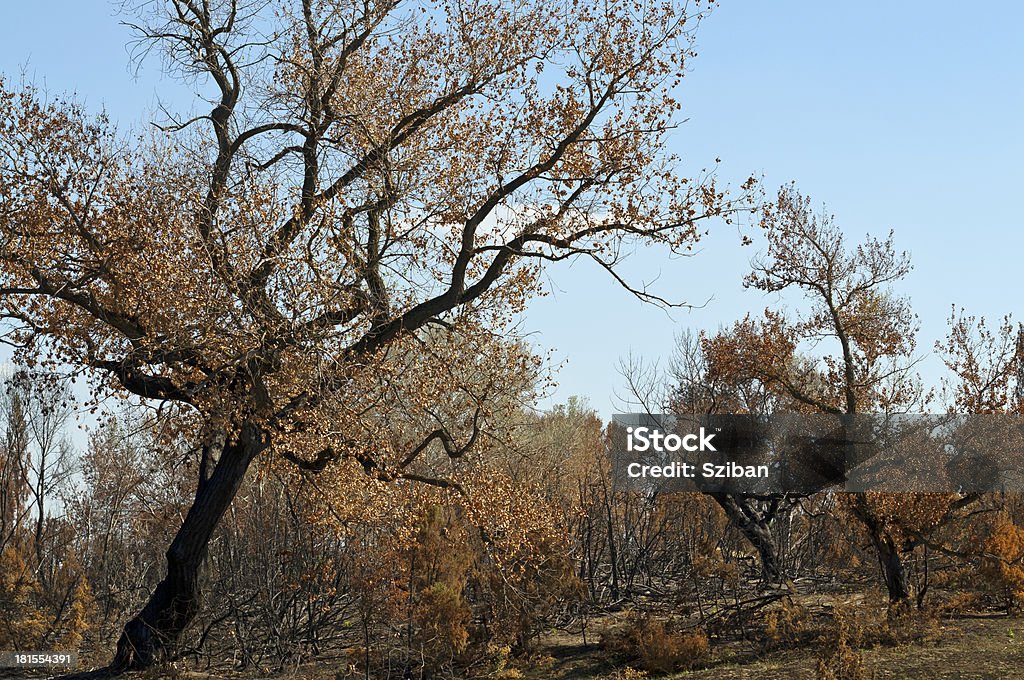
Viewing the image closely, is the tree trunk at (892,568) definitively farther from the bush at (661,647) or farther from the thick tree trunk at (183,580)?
the thick tree trunk at (183,580)

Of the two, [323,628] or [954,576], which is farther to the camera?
[954,576]

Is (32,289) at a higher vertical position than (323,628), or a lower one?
higher

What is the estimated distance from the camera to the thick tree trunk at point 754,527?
19531 mm

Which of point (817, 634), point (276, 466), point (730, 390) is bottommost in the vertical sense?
point (817, 634)

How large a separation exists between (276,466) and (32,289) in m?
3.88

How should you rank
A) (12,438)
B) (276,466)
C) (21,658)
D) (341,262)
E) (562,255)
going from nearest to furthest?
(341,262)
(562,255)
(276,466)
(21,658)
(12,438)

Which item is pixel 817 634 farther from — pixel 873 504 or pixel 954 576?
pixel 954 576

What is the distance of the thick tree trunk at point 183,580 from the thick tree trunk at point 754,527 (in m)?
10.1

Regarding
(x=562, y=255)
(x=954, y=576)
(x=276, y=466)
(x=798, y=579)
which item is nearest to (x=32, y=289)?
(x=276, y=466)

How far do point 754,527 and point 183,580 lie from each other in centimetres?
1124

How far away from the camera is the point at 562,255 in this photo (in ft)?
42.4

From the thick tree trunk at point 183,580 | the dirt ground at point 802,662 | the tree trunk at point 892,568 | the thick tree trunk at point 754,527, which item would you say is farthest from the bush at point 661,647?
the thick tree trunk at point 183,580

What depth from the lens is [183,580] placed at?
550 inches

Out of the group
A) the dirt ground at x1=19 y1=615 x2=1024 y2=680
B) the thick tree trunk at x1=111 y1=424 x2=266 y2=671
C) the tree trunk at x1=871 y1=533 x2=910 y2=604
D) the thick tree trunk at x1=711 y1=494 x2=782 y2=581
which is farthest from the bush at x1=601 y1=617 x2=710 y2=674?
the thick tree trunk at x1=111 y1=424 x2=266 y2=671
